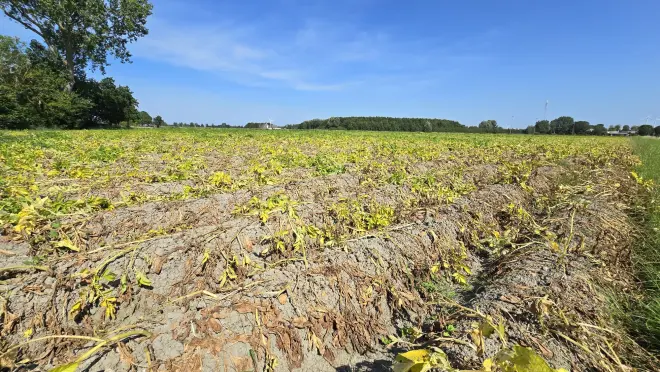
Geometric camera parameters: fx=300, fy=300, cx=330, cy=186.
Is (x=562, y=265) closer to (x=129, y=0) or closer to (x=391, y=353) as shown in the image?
(x=391, y=353)

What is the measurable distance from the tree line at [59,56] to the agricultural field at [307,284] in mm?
30847

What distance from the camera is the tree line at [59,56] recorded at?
85.5ft

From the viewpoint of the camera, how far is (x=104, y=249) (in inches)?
113

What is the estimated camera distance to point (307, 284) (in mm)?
2627

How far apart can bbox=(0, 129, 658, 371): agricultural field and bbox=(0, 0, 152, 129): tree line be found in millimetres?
30847

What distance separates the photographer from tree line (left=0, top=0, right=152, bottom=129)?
2606cm

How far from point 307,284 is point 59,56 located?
4218 centimetres

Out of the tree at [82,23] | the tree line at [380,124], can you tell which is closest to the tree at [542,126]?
the tree line at [380,124]

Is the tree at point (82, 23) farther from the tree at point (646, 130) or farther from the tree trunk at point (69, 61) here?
the tree at point (646, 130)

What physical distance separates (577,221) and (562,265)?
1.50 meters

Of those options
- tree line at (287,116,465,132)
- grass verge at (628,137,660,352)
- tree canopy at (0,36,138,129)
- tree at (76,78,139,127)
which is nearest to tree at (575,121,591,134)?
tree line at (287,116,465,132)

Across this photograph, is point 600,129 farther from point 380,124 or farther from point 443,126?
point 380,124

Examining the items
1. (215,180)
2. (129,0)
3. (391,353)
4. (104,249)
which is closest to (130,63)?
(129,0)

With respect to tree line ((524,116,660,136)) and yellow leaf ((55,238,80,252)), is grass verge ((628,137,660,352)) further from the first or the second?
tree line ((524,116,660,136))
